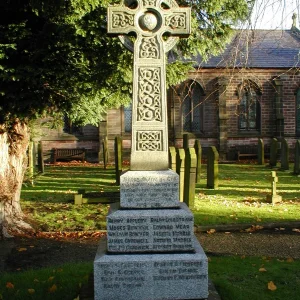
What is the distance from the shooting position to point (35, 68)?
7695mm

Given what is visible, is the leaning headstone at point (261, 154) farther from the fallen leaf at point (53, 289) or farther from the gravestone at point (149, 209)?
the fallen leaf at point (53, 289)

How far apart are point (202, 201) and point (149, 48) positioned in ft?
23.5

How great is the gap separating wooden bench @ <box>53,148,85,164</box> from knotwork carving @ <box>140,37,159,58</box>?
771 inches

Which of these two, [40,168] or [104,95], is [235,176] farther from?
[104,95]

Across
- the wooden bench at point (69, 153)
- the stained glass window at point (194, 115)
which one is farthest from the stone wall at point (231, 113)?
the wooden bench at point (69, 153)

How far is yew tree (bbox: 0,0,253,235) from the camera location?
7.65 meters

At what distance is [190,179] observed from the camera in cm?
1045

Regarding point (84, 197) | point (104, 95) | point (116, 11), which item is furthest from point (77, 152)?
point (116, 11)

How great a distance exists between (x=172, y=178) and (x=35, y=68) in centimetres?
421

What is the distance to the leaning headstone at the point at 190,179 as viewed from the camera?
1041 centimetres

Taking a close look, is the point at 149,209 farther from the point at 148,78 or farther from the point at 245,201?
the point at 245,201

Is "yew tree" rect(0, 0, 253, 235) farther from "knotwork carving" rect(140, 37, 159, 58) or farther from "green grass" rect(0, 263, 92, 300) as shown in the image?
"knotwork carving" rect(140, 37, 159, 58)

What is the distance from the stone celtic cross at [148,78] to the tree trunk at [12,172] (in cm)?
457

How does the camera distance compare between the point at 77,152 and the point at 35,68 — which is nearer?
the point at 35,68
